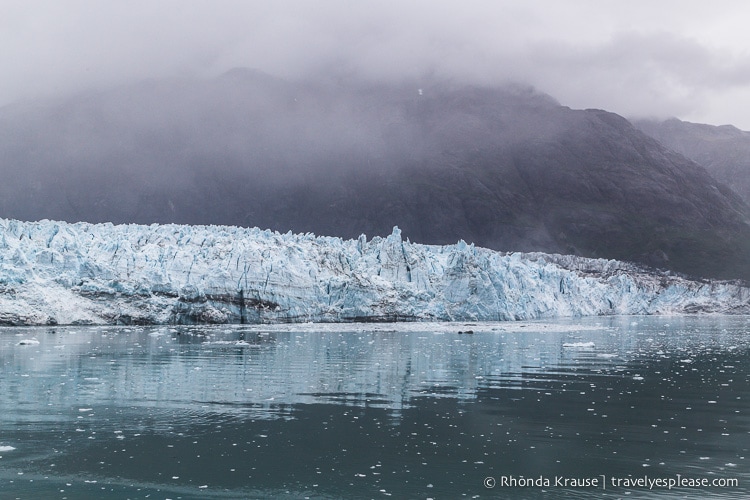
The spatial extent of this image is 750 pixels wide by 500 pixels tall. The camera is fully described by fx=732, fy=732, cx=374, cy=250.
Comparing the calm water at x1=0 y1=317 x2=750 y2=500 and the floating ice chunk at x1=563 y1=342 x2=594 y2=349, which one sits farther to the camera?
→ the floating ice chunk at x1=563 y1=342 x2=594 y2=349

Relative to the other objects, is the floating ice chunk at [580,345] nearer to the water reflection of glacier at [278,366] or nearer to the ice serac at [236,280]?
the water reflection of glacier at [278,366]

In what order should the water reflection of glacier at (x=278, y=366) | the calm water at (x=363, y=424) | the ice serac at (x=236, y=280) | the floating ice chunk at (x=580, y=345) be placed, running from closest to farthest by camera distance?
1. the calm water at (x=363, y=424)
2. the water reflection of glacier at (x=278, y=366)
3. the floating ice chunk at (x=580, y=345)
4. the ice serac at (x=236, y=280)

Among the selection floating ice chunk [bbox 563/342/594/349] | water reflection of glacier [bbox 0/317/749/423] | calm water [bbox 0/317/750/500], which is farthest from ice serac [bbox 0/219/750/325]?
floating ice chunk [bbox 563/342/594/349]

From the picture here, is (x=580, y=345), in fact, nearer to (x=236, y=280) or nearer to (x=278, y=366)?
(x=278, y=366)

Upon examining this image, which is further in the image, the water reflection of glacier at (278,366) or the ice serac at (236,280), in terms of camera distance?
the ice serac at (236,280)

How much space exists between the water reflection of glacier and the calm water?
0.11 metres

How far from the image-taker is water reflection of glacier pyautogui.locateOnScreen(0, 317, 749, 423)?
63.3 ft

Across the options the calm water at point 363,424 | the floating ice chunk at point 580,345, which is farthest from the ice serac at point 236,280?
the floating ice chunk at point 580,345

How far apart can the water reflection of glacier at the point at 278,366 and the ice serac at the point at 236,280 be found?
5045 mm

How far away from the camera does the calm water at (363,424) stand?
12.0 meters

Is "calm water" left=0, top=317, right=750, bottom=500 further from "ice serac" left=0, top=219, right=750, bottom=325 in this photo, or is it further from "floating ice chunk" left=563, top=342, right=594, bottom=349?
"ice serac" left=0, top=219, right=750, bottom=325

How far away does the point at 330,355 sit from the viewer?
31.4 metres

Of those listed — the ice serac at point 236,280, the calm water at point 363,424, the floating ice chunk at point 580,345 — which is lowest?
the floating ice chunk at point 580,345

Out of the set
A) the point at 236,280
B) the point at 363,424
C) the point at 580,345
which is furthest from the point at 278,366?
the point at 236,280
